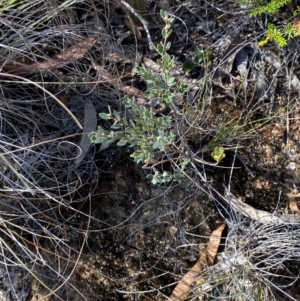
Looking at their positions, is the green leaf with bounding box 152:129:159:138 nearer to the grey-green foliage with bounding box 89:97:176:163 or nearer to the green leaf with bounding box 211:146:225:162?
the grey-green foliage with bounding box 89:97:176:163

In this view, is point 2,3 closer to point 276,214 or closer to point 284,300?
point 276,214

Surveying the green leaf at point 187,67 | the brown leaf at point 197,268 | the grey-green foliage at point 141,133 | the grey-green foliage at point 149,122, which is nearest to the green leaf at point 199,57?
the green leaf at point 187,67

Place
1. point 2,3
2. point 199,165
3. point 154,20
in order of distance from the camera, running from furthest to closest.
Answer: point 154,20, point 199,165, point 2,3

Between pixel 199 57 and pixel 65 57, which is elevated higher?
pixel 65 57

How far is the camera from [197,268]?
163 centimetres

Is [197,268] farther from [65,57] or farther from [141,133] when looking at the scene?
[65,57]

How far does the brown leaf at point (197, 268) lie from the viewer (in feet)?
5.27

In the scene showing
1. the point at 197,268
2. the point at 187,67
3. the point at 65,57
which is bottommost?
the point at 197,268

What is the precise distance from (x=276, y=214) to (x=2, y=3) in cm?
100

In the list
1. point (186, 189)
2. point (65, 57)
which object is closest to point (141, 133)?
point (186, 189)

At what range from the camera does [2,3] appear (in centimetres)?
154

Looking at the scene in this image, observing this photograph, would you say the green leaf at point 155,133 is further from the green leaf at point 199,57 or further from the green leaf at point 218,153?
the green leaf at point 199,57

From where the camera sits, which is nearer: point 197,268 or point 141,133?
point 141,133

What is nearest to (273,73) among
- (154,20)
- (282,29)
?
(282,29)
